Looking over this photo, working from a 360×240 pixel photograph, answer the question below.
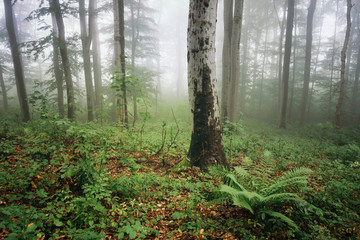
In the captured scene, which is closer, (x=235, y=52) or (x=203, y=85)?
(x=203, y=85)

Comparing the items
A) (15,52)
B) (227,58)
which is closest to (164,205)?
(227,58)

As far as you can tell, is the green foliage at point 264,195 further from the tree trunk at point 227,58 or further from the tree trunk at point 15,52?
the tree trunk at point 15,52

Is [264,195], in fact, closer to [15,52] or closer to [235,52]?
[235,52]

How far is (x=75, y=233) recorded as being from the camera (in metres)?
2.01

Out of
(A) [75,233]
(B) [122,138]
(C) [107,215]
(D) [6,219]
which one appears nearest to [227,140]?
(B) [122,138]

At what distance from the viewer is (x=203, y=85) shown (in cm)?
394

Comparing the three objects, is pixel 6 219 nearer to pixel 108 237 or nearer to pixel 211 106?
pixel 108 237

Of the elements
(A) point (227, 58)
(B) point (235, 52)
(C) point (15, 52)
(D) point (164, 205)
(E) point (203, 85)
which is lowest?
(D) point (164, 205)

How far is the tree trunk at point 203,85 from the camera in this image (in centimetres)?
380

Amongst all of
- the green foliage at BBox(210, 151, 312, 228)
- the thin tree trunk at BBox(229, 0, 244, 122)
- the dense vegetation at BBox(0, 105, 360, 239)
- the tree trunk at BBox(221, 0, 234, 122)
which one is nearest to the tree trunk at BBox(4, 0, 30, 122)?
the dense vegetation at BBox(0, 105, 360, 239)

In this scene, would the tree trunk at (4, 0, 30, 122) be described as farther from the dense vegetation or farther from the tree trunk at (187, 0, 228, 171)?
the tree trunk at (187, 0, 228, 171)

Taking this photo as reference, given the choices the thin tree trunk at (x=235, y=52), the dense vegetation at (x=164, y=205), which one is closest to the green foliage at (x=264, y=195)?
the dense vegetation at (x=164, y=205)

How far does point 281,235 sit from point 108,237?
238cm

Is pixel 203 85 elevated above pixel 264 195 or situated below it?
above
